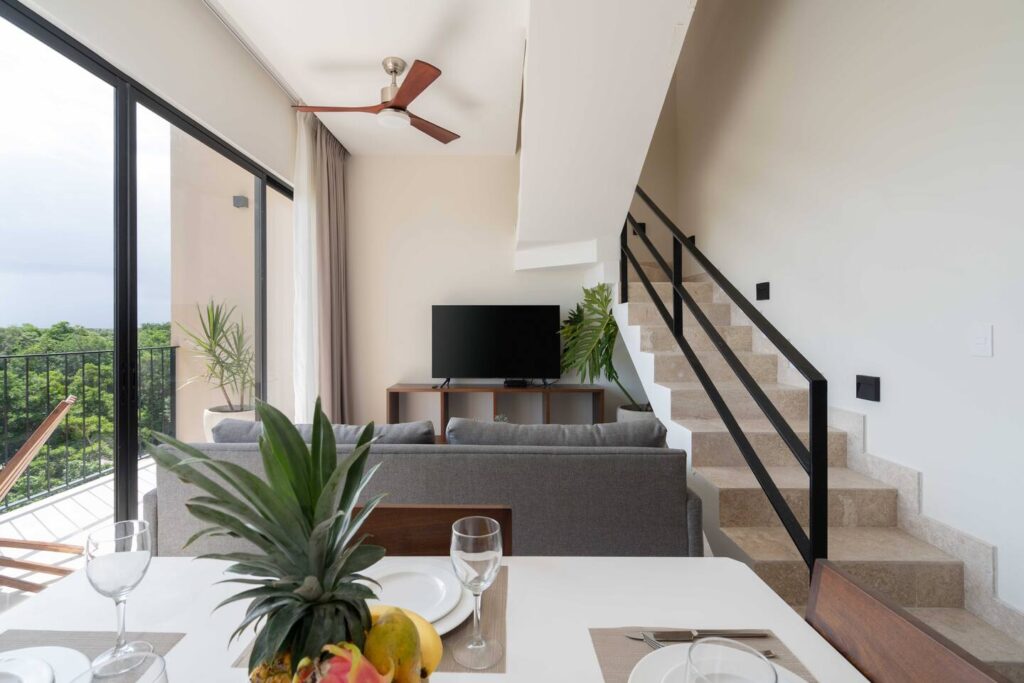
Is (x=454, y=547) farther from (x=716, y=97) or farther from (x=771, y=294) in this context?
(x=716, y=97)

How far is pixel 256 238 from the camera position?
3.45m

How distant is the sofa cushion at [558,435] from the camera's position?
176 centimetres

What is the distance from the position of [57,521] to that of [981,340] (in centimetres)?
361

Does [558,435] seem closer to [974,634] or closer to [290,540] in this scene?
[290,540]

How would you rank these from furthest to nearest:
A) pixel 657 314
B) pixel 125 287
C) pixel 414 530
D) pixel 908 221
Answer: pixel 657 314 < pixel 125 287 < pixel 908 221 < pixel 414 530

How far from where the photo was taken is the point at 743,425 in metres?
2.54

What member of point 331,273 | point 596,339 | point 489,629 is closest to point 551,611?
point 489,629

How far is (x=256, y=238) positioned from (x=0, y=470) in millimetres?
2143

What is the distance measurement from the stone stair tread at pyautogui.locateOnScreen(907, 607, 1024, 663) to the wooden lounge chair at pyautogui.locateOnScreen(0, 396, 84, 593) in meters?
3.09

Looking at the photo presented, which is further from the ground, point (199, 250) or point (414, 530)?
point (199, 250)

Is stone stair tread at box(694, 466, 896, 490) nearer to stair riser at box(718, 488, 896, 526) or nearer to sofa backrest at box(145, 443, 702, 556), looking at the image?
stair riser at box(718, 488, 896, 526)

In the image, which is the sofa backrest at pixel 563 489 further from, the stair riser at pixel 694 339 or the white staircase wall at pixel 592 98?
the white staircase wall at pixel 592 98

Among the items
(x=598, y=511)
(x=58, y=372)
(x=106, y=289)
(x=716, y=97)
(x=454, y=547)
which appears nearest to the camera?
(x=454, y=547)

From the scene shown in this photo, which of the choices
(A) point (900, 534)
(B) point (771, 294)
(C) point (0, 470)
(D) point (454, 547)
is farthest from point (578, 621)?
(B) point (771, 294)
